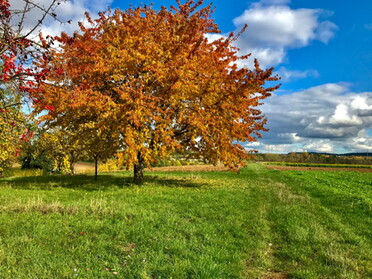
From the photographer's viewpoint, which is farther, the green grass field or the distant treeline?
the distant treeline

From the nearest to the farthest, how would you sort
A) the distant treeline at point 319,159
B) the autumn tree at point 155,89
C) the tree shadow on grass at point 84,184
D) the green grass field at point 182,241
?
the green grass field at point 182,241, the autumn tree at point 155,89, the tree shadow on grass at point 84,184, the distant treeline at point 319,159

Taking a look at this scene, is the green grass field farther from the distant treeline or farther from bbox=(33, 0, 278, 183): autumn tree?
the distant treeline

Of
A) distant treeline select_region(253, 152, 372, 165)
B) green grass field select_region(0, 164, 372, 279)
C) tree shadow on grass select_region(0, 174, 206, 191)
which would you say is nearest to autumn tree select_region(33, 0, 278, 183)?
tree shadow on grass select_region(0, 174, 206, 191)

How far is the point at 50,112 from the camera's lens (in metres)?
15.4

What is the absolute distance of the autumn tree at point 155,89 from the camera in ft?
47.6

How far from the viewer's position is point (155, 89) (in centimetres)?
1667

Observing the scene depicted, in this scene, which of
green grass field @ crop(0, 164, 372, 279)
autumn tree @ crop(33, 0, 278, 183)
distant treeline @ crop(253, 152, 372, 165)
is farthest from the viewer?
distant treeline @ crop(253, 152, 372, 165)

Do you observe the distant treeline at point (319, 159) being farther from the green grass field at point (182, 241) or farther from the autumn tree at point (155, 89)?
the green grass field at point (182, 241)

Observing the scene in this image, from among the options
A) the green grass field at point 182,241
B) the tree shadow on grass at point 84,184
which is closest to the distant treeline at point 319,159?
the tree shadow on grass at point 84,184

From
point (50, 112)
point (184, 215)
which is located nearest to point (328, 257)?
point (184, 215)

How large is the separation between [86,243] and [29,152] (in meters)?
32.3

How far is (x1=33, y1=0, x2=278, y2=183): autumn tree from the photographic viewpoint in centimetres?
1451

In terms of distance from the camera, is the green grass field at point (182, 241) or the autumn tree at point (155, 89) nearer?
the green grass field at point (182, 241)

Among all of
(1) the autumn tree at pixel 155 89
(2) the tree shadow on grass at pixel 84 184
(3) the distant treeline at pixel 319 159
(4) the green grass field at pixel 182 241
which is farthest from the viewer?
(3) the distant treeline at pixel 319 159
